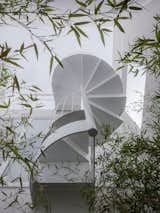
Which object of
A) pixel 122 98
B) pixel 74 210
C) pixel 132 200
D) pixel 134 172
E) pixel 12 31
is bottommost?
pixel 74 210

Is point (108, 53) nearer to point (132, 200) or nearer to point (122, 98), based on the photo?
point (122, 98)

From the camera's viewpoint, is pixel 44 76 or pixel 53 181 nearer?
pixel 53 181

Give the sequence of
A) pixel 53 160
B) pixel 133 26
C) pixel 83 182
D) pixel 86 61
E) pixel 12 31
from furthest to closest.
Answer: pixel 12 31 < pixel 133 26 < pixel 86 61 < pixel 53 160 < pixel 83 182

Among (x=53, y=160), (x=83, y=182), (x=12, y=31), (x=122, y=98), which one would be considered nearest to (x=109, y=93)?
(x=122, y=98)

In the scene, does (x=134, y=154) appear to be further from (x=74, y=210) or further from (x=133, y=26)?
(x=133, y=26)

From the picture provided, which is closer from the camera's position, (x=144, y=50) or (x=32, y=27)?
(x=32, y=27)

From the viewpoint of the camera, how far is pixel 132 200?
139cm

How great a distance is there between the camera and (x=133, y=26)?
209 inches

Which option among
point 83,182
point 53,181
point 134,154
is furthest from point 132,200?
point 53,181

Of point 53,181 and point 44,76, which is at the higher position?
point 44,76

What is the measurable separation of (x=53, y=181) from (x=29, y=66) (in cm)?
547

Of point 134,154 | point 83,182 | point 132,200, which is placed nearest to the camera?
point 132,200

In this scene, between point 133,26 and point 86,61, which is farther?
point 133,26

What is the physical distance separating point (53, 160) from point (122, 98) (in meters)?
1.93
